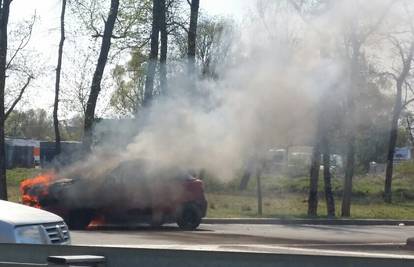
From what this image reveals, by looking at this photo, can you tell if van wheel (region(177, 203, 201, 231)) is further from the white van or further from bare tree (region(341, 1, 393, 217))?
the white van

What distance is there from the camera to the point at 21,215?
8977mm

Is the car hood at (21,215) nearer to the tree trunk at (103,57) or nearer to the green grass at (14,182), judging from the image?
the tree trunk at (103,57)

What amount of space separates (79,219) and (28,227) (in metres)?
10.2

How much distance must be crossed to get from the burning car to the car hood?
31.0 feet

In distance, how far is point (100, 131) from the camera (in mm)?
25312

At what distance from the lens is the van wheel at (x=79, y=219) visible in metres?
18.8

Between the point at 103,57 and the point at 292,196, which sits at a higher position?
the point at 103,57

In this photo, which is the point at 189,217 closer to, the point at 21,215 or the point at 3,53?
→ the point at 21,215

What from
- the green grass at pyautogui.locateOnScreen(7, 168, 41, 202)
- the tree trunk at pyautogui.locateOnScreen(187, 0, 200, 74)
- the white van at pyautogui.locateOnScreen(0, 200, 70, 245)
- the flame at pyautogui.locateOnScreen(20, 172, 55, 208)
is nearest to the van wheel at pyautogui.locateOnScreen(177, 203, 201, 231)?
the flame at pyautogui.locateOnScreen(20, 172, 55, 208)

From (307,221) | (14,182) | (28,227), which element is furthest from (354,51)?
(14,182)

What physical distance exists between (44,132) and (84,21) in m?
68.4

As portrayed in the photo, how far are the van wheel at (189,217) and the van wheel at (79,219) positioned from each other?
2238mm

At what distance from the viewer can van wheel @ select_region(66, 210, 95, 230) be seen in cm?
1884

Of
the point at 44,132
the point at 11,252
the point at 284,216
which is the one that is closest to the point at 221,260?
the point at 11,252
